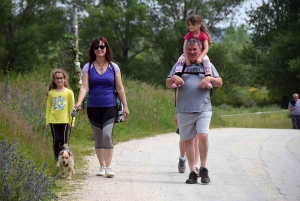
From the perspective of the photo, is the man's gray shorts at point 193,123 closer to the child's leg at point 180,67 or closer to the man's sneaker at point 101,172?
the child's leg at point 180,67

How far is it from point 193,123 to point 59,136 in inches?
89.7

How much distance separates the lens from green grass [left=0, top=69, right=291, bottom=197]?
1034 centimetres

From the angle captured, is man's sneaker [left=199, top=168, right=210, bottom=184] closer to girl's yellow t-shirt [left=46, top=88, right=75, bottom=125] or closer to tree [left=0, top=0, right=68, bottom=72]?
girl's yellow t-shirt [left=46, top=88, right=75, bottom=125]

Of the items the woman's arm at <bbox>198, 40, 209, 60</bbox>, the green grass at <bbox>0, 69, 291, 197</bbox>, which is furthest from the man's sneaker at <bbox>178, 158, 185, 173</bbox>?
the woman's arm at <bbox>198, 40, 209, 60</bbox>

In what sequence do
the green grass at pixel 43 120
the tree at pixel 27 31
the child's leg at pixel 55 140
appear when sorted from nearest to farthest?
the green grass at pixel 43 120, the child's leg at pixel 55 140, the tree at pixel 27 31

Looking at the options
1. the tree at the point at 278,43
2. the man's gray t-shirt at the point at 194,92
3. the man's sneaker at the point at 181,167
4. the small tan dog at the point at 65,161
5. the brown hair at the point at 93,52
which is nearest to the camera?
the man's gray t-shirt at the point at 194,92

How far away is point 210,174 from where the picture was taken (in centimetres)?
1109

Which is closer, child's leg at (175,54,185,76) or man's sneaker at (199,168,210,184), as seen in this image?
child's leg at (175,54,185,76)

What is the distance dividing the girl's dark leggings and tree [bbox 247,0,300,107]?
31.2 meters

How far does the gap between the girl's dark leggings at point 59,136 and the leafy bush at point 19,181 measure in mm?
2869

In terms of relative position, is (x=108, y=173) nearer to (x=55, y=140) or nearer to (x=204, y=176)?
(x=55, y=140)

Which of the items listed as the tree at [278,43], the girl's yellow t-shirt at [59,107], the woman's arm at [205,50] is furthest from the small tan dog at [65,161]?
the tree at [278,43]

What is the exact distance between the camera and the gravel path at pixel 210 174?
29.8 ft

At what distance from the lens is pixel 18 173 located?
25.2 ft
